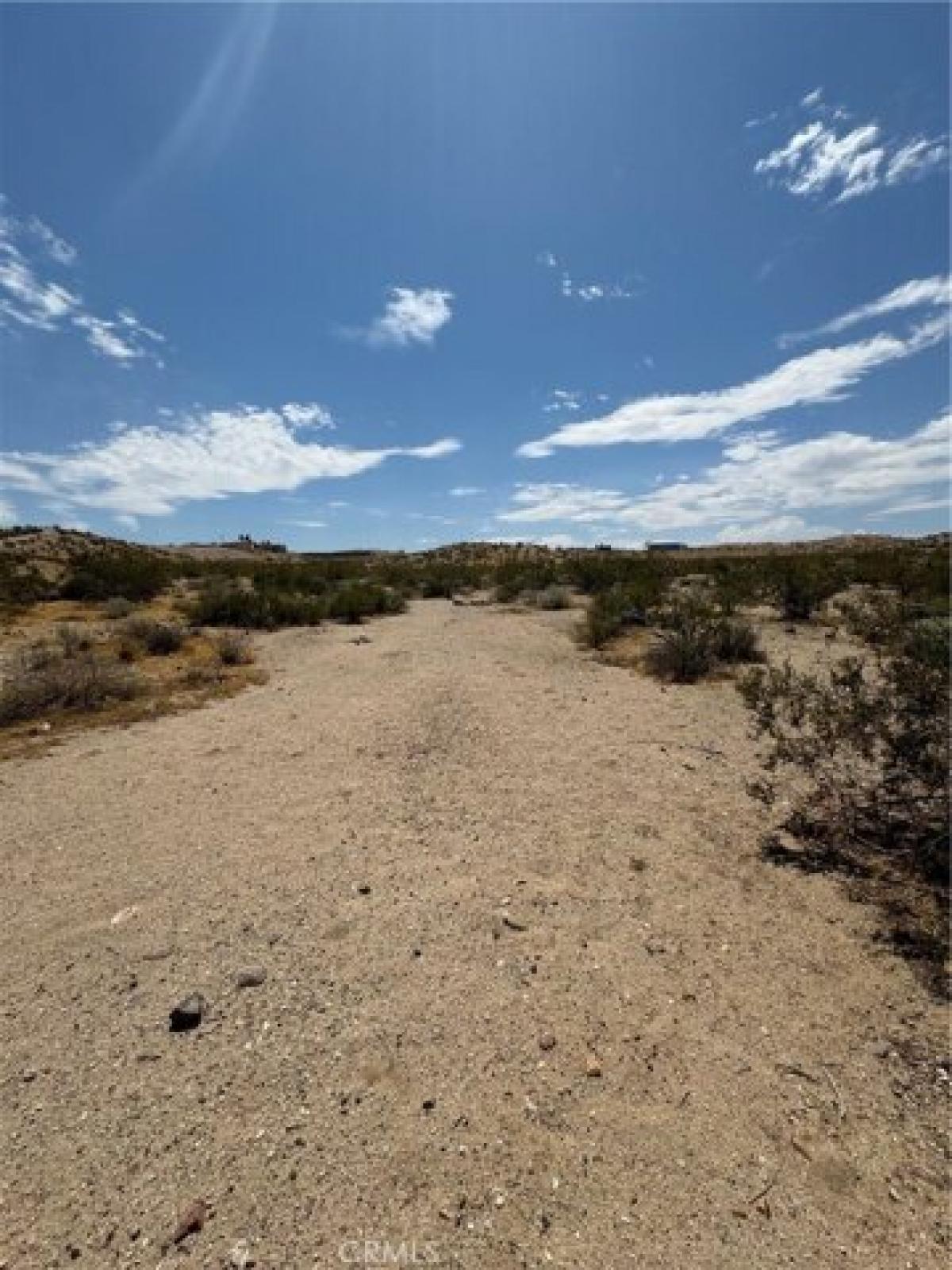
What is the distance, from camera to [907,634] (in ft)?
19.8

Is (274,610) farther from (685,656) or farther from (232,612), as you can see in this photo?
(685,656)

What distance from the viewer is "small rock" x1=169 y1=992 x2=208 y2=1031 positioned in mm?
3455

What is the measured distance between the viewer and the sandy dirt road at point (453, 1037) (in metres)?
2.49

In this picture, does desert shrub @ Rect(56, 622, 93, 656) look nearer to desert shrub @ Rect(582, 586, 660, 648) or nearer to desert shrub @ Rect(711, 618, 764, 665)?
desert shrub @ Rect(582, 586, 660, 648)

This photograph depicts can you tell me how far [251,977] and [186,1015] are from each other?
0.40 metres

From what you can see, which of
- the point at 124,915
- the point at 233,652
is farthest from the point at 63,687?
the point at 124,915

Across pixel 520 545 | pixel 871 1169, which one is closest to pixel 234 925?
pixel 871 1169

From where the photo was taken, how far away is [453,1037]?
3367mm

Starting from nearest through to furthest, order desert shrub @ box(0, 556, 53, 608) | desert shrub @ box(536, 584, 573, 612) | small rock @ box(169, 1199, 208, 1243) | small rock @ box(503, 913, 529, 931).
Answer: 1. small rock @ box(169, 1199, 208, 1243)
2. small rock @ box(503, 913, 529, 931)
3. desert shrub @ box(0, 556, 53, 608)
4. desert shrub @ box(536, 584, 573, 612)

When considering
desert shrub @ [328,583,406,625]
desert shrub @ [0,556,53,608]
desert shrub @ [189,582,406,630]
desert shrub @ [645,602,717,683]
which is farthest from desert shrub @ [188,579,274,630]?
desert shrub @ [645,602,717,683]

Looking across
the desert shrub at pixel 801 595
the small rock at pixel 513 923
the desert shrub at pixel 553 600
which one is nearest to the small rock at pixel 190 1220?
the small rock at pixel 513 923

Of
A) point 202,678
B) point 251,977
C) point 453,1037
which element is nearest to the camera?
point 453,1037

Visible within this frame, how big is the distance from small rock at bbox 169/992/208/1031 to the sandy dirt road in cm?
6

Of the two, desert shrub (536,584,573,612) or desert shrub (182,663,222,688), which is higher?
desert shrub (536,584,573,612)
